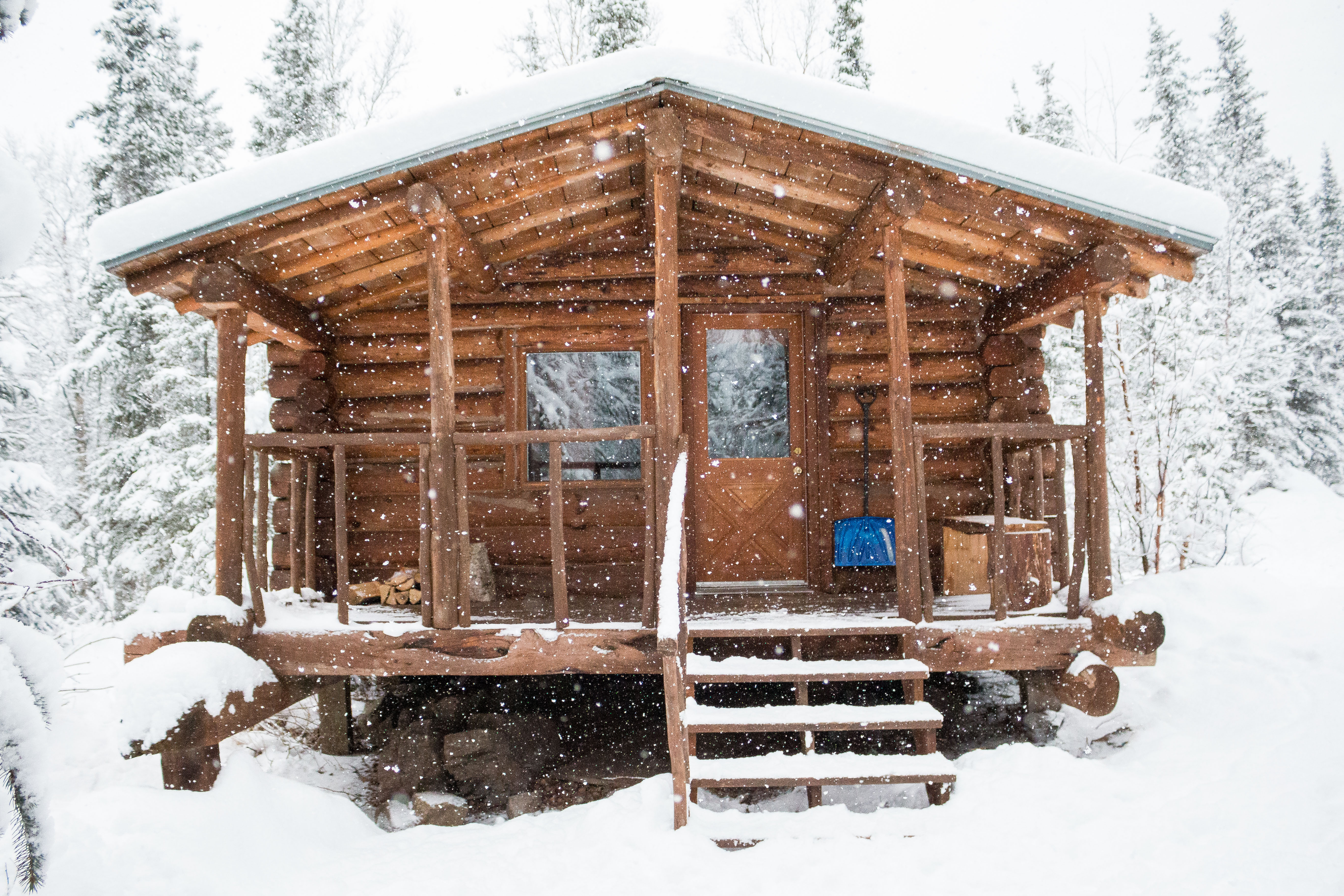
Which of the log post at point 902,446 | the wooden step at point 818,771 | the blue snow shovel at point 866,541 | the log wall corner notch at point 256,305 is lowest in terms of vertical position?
the wooden step at point 818,771

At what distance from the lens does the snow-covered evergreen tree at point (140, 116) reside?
1212 cm

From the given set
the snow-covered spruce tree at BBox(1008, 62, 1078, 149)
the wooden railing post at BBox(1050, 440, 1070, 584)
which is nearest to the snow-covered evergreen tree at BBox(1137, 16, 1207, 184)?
the snow-covered spruce tree at BBox(1008, 62, 1078, 149)

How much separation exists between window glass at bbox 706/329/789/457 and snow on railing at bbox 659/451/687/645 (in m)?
2.03

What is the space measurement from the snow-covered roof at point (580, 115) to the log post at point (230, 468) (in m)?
0.74

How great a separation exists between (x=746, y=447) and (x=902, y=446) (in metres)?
2.07

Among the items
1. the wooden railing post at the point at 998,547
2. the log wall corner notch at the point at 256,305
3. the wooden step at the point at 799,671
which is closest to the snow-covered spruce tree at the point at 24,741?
the wooden step at the point at 799,671

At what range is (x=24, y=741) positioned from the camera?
47.8 inches

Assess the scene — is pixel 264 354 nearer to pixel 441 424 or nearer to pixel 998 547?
pixel 441 424

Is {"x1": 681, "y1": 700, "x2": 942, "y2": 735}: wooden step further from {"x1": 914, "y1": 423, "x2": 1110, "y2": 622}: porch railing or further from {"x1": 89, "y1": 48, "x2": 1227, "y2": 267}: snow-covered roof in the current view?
{"x1": 89, "y1": 48, "x2": 1227, "y2": 267}: snow-covered roof

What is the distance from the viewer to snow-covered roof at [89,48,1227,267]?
4.32 metres

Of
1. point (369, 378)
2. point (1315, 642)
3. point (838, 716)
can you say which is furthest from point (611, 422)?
point (1315, 642)

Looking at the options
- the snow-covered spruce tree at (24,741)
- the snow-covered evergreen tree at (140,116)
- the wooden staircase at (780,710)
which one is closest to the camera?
the snow-covered spruce tree at (24,741)

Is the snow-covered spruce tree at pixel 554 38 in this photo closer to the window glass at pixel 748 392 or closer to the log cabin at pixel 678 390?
the log cabin at pixel 678 390

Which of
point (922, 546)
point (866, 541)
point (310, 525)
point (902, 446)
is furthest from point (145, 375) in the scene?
point (922, 546)
